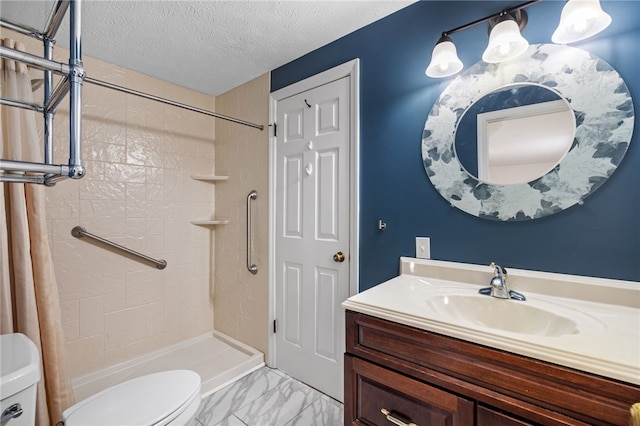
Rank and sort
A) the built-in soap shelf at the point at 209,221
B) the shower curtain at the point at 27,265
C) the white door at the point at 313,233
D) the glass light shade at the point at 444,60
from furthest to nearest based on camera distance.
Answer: the built-in soap shelf at the point at 209,221
the white door at the point at 313,233
the shower curtain at the point at 27,265
the glass light shade at the point at 444,60

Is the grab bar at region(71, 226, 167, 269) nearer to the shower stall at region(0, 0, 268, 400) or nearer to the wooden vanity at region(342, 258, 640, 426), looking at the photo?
the shower stall at region(0, 0, 268, 400)

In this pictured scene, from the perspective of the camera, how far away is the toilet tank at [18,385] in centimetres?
79

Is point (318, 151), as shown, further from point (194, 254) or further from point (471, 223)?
point (194, 254)

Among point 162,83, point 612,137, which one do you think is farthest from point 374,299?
point 162,83

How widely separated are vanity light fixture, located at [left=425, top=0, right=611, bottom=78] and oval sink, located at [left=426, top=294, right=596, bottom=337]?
0.96 meters

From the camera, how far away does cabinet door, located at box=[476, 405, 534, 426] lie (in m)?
0.71

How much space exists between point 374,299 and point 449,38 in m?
1.19

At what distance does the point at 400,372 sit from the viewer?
0.91m

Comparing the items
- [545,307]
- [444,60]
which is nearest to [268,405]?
[545,307]

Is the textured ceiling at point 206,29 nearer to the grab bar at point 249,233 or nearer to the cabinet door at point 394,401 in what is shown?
the grab bar at point 249,233

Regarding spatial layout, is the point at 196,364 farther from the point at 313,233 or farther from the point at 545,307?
the point at 545,307

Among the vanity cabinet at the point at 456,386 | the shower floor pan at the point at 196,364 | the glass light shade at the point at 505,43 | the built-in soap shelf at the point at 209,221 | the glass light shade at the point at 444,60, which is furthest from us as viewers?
the built-in soap shelf at the point at 209,221

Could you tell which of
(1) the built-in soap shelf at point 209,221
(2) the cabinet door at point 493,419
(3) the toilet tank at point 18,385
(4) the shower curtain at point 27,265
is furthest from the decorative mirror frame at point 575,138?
(4) the shower curtain at point 27,265

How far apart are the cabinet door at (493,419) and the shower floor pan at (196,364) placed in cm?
170
